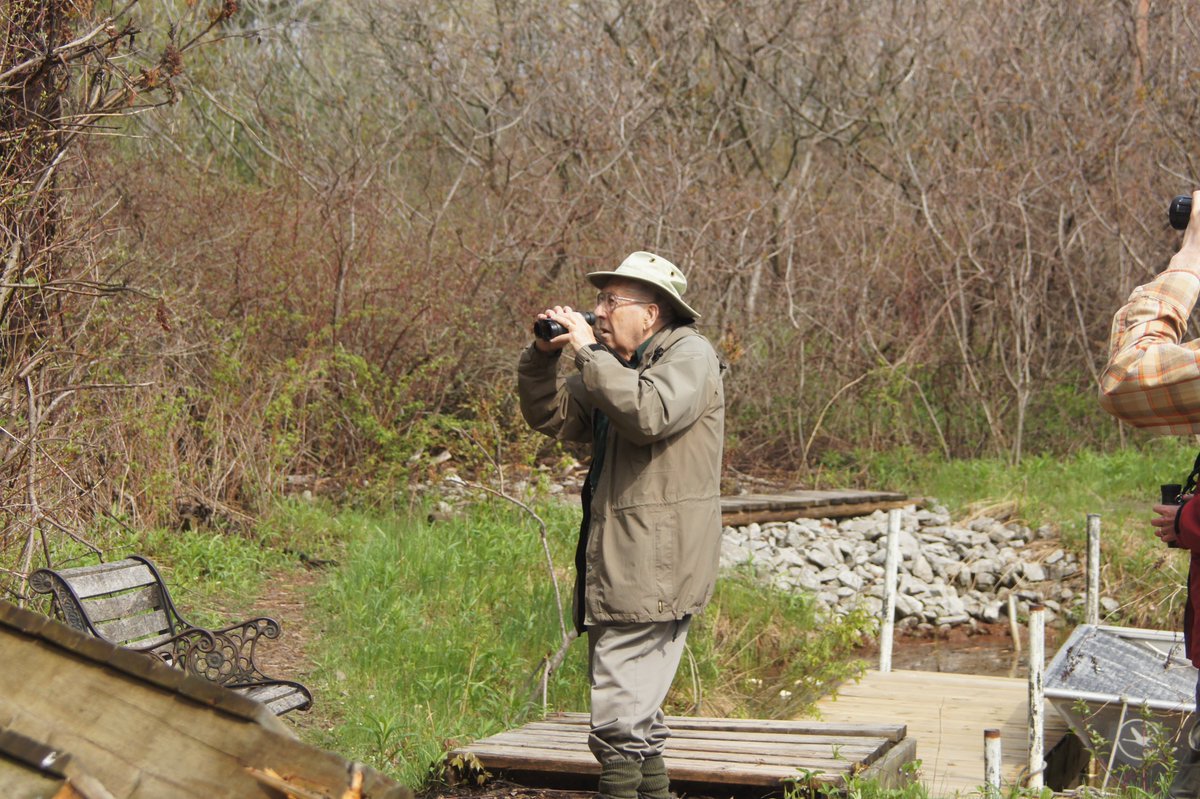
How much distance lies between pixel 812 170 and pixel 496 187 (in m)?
4.27

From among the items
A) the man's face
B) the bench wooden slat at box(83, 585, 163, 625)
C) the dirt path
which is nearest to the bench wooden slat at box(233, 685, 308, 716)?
the dirt path

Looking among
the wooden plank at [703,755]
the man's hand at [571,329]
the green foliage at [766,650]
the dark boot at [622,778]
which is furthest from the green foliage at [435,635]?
the man's hand at [571,329]

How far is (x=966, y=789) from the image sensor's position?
6.01 m

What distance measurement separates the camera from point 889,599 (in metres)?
8.73

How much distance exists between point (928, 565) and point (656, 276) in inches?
324

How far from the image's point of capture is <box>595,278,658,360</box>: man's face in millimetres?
4270

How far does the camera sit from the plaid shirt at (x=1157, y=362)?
2955 millimetres

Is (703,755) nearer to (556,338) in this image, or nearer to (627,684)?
(627,684)

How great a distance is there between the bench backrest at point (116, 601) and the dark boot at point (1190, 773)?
3366 mm

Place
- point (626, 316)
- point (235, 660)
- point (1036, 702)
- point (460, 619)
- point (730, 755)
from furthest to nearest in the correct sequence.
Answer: point (460, 619), point (1036, 702), point (235, 660), point (730, 755), point (626, 316)

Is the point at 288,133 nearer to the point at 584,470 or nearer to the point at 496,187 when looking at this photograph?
the point at 496,187

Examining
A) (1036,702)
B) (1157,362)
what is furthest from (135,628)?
(1157,362)

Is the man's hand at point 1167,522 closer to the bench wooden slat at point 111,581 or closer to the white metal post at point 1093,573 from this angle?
the bench wooden slat at point 111,581

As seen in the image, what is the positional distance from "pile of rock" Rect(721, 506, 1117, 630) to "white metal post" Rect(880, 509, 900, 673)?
5.29 feet
